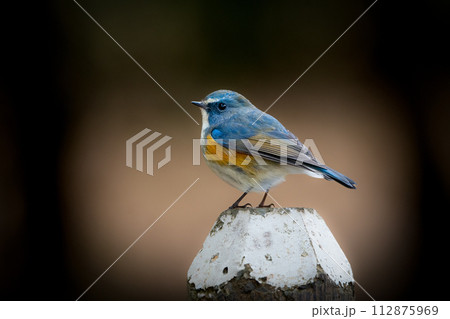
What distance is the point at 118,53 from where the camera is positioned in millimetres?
5805

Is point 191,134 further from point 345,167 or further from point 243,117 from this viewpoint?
point 243,117

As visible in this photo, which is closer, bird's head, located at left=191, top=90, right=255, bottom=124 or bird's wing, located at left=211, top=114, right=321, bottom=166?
bird's wing, located at left=211, top=114, right=321, bottom=166

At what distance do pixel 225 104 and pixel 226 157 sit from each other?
1.75 feet

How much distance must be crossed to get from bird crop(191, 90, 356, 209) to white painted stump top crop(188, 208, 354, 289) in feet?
2.47

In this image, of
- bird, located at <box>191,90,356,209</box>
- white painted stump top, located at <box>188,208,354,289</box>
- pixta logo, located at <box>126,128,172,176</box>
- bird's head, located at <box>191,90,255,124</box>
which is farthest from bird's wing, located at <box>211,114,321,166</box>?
pixta logo, located at <box>126,128,172,176</box>

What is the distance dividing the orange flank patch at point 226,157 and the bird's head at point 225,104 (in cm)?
34

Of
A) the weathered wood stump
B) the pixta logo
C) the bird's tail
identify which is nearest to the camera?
the weathered wood stump

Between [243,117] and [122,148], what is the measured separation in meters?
2.53

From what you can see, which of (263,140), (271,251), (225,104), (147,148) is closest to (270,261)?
(271,251)

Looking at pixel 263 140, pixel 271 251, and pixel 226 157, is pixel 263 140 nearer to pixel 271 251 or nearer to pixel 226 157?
pixel 226 157

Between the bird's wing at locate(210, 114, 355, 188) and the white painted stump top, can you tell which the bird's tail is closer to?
the bird's wing at locate(210, 114, 355, 188)

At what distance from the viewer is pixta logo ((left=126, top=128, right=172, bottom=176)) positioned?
5346 millimetres

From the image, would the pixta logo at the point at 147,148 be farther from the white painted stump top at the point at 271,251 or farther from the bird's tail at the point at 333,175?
the white painted stump top at the point at 271,251

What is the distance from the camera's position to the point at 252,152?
3.43 m
